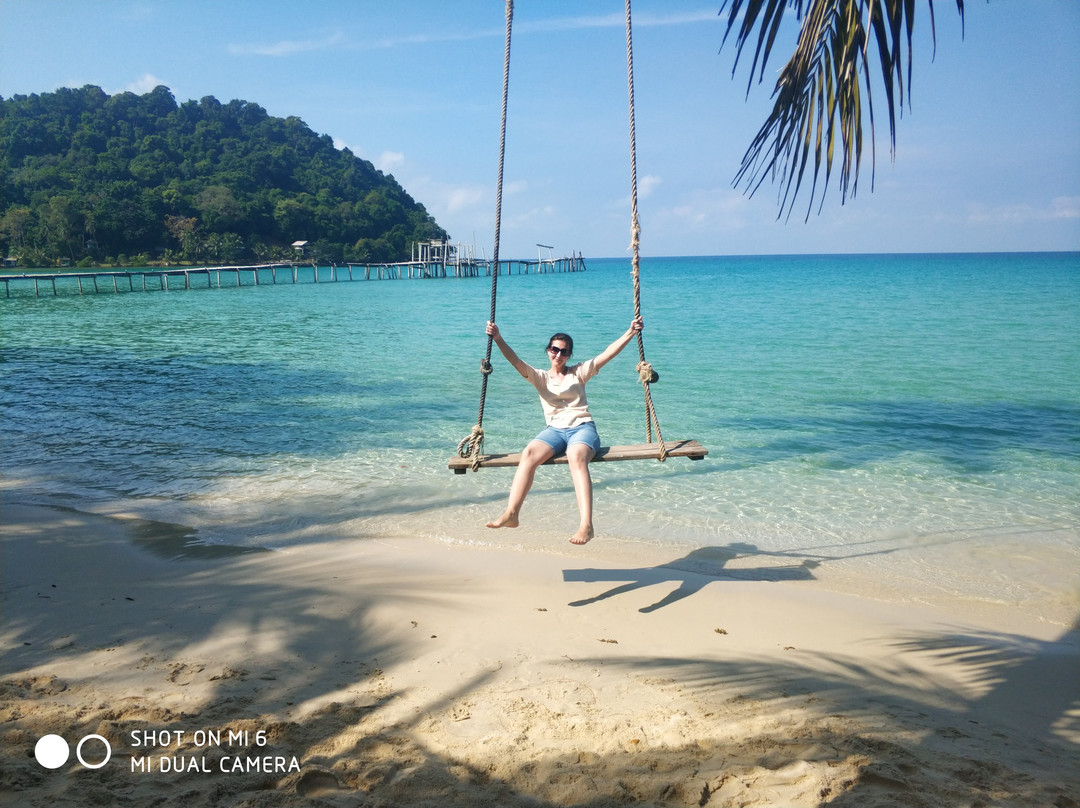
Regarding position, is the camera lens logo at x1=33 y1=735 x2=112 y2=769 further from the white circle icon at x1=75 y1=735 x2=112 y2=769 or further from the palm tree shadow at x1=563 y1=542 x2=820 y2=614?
the palm tree shadow at x1=563 y1=542 x2=820 y2=614

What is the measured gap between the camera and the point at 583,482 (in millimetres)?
4590

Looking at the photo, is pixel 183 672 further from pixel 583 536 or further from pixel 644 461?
pixel 644 461

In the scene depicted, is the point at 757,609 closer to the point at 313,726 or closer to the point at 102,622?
the point at 313,726

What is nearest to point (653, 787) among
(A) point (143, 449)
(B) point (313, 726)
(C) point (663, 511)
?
(B) point (313, 726)

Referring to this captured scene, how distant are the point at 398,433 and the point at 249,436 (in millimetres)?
2017

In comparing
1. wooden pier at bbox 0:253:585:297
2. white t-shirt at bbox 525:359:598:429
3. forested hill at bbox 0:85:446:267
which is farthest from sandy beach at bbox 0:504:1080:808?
forested hill at bbox 0:85:446:267

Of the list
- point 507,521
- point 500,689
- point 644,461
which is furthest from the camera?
point 644,461

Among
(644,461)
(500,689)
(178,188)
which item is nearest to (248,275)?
(178,188)

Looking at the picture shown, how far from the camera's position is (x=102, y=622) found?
409cm

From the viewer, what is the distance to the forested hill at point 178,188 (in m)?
68.1

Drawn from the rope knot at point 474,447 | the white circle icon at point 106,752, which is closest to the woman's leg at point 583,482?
the rope knot at point 474,447

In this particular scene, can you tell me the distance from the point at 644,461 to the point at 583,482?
460 cm

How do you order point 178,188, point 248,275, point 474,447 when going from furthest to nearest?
point 178,188
point 248,275
point 474,447

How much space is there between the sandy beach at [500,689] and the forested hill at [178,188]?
73.5m
